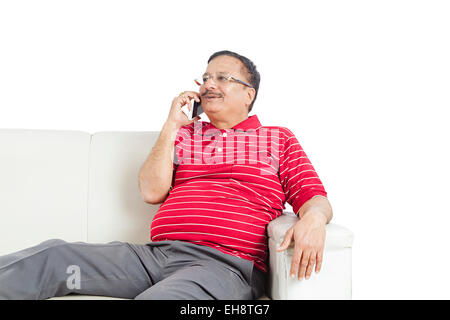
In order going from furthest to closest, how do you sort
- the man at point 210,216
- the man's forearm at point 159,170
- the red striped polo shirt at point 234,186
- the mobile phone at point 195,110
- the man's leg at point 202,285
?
the mobile phone at point 195,110 < the man's forearm at point 159,170 < the red striped polo shirt at point 234,186 < the man at point 210,216 < the man's leg at point 202,285

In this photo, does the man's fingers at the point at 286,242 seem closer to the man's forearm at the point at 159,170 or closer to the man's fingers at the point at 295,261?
the man's fingers at the point at 295,261

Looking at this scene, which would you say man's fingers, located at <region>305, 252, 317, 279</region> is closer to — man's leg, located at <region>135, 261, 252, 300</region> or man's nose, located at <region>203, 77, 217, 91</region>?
man's leg, located at <region>135, 261, 252, 300</region>

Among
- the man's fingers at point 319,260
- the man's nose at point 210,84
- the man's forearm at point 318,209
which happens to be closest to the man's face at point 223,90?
the man's nose at point 210,84

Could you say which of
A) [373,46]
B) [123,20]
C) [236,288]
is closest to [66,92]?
[123,20]

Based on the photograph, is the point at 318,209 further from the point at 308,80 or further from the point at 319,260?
the point at 308,80

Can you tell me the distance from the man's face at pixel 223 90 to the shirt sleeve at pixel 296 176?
25 cm

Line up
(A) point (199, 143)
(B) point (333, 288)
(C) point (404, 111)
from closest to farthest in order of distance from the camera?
1. (B) point (333, 288)
2. (A) point (199, 143)
3. (C) point (404, 111)

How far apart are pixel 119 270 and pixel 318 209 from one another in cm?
71

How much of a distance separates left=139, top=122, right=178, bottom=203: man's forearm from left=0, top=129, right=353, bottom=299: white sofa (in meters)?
0.15

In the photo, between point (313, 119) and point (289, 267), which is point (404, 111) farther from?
point (289, 267)

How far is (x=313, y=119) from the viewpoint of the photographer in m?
2.38

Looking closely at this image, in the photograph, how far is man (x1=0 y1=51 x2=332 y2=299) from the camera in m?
1.47

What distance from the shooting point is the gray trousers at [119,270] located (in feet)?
4.85
